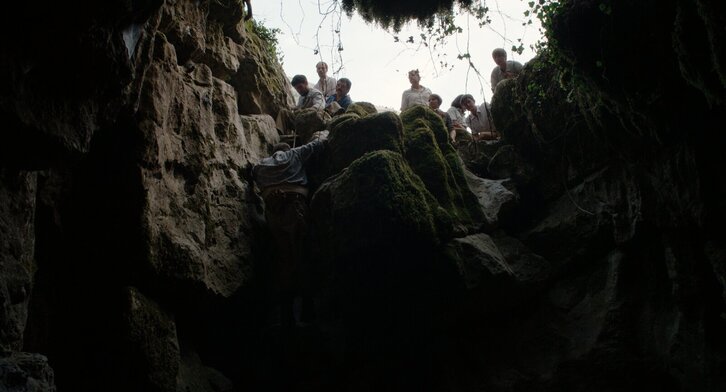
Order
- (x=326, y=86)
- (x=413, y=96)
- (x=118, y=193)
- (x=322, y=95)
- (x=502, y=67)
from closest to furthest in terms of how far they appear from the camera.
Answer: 1. (x=118, y=193)
2. (x=502, y=67)
3. (x=322, y=95)
4. (x=413, y=96)
5. (x=326, y=86)

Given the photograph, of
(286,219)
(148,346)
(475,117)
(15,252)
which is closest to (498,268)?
(286,219)

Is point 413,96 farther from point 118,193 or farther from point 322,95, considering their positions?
point 118,193

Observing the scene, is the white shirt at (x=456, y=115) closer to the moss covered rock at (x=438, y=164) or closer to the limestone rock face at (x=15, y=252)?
the moss covered rock at (x=438, y=164)

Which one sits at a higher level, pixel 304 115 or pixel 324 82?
pixel 324 82

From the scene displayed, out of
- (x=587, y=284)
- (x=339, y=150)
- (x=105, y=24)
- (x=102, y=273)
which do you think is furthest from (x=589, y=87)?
(x=102, y=273)

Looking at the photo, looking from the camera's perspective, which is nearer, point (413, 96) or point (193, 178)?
point (193, 178)

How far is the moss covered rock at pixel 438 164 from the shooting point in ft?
30.5

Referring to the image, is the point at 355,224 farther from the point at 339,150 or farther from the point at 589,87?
the point at 589,87

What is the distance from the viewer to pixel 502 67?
39.0ft

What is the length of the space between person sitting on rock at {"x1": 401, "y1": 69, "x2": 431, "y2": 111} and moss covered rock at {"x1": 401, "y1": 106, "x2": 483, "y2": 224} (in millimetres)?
2870

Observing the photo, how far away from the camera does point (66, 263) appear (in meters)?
6.82

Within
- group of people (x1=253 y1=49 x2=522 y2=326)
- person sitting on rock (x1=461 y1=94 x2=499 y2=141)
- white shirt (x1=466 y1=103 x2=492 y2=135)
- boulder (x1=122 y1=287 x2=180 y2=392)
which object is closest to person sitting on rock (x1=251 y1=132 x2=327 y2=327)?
group of people (x1=253 y1=49 x2=522 y2=326)

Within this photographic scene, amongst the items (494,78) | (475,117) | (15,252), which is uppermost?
(494,78)

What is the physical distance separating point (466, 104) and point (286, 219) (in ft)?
18.4
